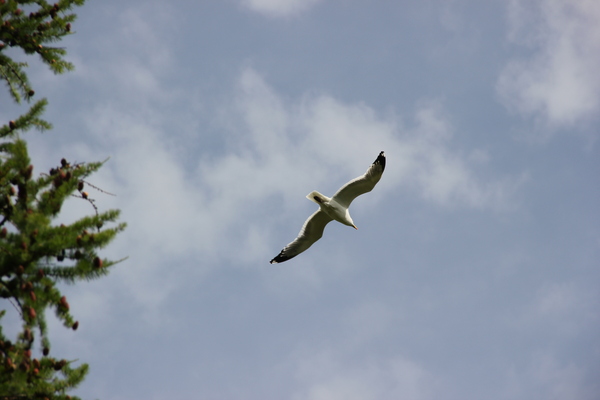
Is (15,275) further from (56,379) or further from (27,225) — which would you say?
(56,379)

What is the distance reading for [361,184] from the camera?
11.9 metres

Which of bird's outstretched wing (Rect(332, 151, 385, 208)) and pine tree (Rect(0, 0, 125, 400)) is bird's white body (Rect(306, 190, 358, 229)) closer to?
bird's outstretched wing (Rect(332, 151, 385, 208))

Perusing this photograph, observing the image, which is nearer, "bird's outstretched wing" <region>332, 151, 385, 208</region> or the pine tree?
the pine tree

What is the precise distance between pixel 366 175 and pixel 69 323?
8.12m

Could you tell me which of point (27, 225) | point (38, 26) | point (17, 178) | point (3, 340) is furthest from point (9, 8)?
point (3, 340)

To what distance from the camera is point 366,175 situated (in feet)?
38.3

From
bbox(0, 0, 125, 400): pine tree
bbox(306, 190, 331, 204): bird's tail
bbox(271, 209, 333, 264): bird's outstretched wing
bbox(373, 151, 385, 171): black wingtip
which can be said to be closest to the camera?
bbox(0, 0, 125, 400): pine tree

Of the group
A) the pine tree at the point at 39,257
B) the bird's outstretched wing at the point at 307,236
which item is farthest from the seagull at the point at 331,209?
the pine tree at the point at 39,257

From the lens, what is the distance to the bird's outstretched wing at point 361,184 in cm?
1166

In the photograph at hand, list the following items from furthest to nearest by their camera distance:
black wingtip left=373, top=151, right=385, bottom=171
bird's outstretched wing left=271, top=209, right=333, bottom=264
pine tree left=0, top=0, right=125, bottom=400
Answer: bird's outstretched wing left=271, top=209, right=333, bottom=264
black wingtip left=373, top=151, right=385, bottom=171
pine tree left=0, top=0, right=125, bottom=400

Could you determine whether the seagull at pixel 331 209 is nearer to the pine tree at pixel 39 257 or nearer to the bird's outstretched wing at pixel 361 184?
the bird's outstretched wing at pixel 361 184

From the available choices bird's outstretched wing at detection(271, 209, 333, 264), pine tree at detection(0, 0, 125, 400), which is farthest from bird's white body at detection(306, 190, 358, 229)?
pine tree at detection(0, 0, 125, 400)

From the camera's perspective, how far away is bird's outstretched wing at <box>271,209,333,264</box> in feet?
42.1

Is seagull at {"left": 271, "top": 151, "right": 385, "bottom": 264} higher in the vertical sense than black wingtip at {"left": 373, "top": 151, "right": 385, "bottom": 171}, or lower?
lower
